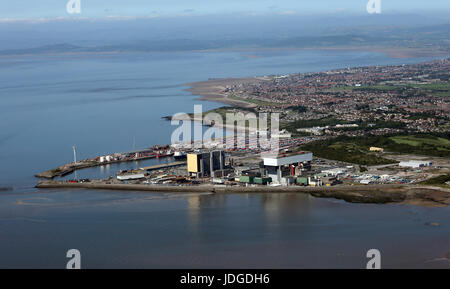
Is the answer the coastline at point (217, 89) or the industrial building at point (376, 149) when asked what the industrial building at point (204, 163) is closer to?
the industrial building at point (376, 149)

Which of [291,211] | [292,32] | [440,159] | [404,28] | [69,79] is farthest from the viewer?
[292,32]

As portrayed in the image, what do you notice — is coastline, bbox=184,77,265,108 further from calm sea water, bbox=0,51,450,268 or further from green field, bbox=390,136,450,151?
green field, bbox=390,136,450,151

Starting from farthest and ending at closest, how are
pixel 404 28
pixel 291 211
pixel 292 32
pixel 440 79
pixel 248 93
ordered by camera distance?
pixel 292 32 < pixel 404 28 < pixel 440 79 < pixel 248 93 < pixel 291 211

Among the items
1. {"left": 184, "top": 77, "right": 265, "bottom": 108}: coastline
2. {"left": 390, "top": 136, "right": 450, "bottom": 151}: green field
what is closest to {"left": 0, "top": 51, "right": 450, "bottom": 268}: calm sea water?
{"left": 390, "top": 136, "right": 450, "bottom": 151}: green field

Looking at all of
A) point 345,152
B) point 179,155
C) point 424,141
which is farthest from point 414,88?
point 179,155
